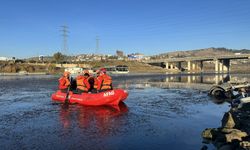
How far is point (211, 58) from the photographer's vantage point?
169875 mm

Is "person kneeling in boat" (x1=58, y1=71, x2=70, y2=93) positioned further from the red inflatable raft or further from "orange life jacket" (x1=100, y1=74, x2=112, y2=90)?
"orange life jacket" (x1=100, y1=74, x2=112, y2=90)

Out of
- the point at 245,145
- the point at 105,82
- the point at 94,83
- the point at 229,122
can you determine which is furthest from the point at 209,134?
the point at 94,83

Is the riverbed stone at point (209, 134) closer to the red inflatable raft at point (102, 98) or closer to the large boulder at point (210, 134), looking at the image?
the large boulder at point (210, 134)

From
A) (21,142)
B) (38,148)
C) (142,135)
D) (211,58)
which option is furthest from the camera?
(211,58)

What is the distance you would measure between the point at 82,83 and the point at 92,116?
20.3ft

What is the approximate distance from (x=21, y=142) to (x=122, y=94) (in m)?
13.8

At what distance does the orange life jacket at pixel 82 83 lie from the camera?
2977cm

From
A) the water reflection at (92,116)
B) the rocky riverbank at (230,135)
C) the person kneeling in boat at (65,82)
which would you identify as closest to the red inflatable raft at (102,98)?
the water reflection at (92,116)

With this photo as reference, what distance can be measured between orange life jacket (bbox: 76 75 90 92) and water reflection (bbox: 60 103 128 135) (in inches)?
72.0

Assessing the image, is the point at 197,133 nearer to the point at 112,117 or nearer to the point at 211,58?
the point at 112,117

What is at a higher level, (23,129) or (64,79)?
(64,79)

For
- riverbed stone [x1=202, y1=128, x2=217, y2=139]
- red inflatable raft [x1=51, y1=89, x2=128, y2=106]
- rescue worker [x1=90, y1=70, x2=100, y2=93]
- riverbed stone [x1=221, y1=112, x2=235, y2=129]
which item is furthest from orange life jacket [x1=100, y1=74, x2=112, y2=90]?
riverbed stone [x1=221, y1=112, x2=235, y2=129]

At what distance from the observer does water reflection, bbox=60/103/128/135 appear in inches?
806

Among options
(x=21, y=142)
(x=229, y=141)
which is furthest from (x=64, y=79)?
(x=229, y=141)
